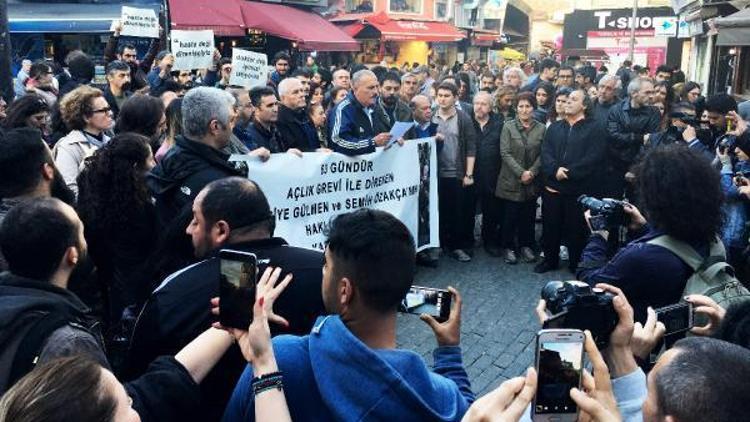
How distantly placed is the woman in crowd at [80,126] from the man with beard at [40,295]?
227 cm

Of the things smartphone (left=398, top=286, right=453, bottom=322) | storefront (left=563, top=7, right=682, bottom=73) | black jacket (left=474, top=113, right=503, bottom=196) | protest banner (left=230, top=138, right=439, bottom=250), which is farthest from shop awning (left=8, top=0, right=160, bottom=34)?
storefront (left=563, top=7, right=682, bottom=73)

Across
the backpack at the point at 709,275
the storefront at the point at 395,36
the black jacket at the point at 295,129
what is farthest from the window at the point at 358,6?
the backpack at the point at 709,275

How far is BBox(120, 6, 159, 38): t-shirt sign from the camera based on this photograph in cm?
902

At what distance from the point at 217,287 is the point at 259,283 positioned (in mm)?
388

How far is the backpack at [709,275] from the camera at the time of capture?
2.71 meters

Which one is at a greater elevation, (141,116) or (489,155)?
(141,116)

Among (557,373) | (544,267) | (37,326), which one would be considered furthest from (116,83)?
(557,373)

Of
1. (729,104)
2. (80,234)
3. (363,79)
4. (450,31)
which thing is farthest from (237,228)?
(450,31)

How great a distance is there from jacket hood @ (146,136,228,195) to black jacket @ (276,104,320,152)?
2509mm

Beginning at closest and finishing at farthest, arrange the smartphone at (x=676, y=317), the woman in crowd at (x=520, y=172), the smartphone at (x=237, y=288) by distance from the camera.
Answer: the smartphone at (x=237, y=288)
the smartphone at (x=676, y=317)
the woman in crowd at (x=520, y=172)

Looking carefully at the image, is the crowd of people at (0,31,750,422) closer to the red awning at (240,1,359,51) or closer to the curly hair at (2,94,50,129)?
the curly hair at (2,94,50,129)

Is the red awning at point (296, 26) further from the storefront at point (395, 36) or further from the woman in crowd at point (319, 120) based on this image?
the woman in crowd at point (319, 120)

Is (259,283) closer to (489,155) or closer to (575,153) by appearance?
(575,153)

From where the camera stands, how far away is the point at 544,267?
7.34 m
